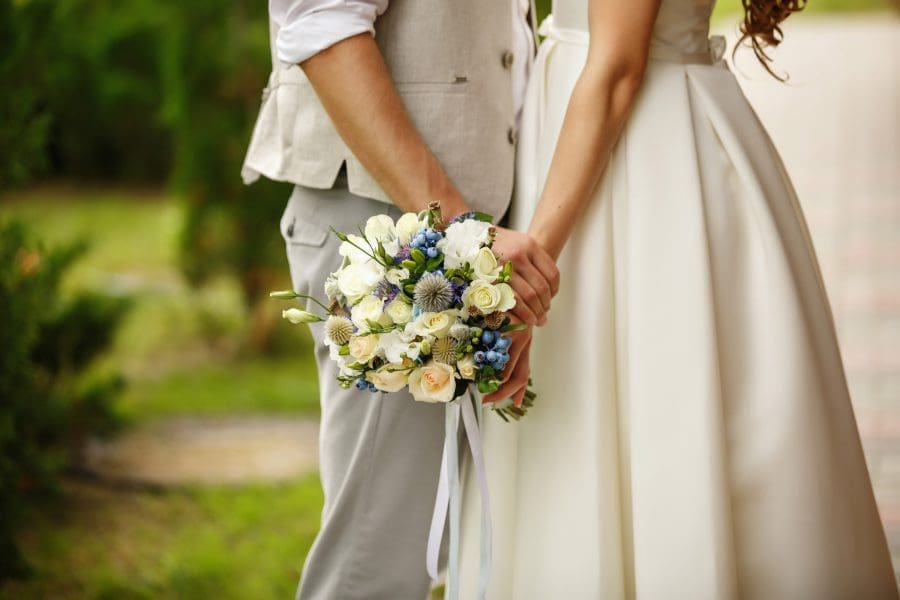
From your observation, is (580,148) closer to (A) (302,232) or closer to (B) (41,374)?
(A) (302,232)

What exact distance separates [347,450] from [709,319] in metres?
0.69

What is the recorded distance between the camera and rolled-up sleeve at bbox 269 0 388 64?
1.77m

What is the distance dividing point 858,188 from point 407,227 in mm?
6870

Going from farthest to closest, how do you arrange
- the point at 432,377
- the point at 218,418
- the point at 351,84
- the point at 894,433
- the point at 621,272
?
the point at 218,418 < the point at 894,433 < the point at 621,272 < the point at 351,84 < the point at 432,377

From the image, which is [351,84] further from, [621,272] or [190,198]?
[190,198]

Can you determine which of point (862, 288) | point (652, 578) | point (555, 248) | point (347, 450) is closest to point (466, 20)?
point (555, 248)

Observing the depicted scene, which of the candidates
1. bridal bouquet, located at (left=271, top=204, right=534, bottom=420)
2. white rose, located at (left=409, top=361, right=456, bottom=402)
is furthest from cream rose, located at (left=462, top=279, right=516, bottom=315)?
→ white rose, located at (left=409, top=361, right=456, bottom=402)

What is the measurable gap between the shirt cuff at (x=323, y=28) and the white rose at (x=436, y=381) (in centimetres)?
56

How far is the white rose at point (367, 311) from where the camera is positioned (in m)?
1.63

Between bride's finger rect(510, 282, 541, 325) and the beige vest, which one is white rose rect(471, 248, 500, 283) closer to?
bride's finger rect(510, 282, 541, 325)

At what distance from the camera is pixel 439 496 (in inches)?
72.0

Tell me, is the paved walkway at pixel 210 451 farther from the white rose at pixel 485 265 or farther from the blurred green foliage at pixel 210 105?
the white rose at pixel 485 265

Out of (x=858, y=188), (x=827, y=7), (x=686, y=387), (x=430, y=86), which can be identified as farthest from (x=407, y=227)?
(x=827, y=7)

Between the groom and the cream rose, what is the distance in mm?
124
